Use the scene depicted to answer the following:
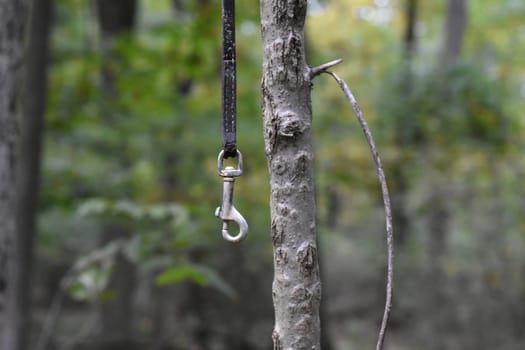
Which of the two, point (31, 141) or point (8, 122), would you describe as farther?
point (31, 141)

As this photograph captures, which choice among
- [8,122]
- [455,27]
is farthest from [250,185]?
[455,27]

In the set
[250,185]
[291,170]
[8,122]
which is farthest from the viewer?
[250,185]

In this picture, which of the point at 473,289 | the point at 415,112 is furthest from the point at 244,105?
the point at 473,289

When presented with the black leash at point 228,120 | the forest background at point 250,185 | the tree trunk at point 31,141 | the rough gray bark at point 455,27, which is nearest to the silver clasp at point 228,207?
the black leash at point 228,120

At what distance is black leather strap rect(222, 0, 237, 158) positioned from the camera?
4.20ft

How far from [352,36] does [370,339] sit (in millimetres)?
6571

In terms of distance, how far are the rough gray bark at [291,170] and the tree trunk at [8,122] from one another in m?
1.71

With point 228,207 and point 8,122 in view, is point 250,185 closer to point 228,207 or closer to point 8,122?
point 8,122

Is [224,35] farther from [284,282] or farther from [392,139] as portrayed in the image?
[392,139]

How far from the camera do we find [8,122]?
8.46 feet

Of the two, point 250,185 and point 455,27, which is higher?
point 455,27

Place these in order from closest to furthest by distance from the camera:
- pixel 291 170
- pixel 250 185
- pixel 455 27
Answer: pixel 291 170 → pixel 250 185 → pixel 455 27

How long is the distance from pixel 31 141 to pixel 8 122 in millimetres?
2630

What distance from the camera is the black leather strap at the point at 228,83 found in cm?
128
